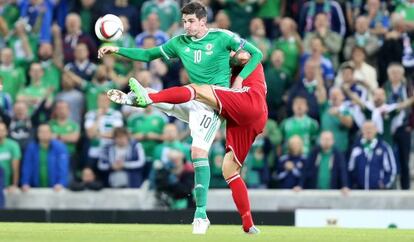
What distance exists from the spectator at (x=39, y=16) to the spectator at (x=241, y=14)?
355 cm

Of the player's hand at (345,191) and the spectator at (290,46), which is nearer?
the player's hand at (345,191)

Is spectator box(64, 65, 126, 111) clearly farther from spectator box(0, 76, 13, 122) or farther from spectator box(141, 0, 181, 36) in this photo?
spectator box(141, 0, 181, 36)

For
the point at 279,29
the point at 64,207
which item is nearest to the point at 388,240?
the point at 64,207

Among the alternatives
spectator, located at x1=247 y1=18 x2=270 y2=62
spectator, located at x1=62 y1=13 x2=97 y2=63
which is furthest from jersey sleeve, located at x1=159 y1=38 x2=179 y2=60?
spectator, located at x1=62 y1=13 x2=97 y2=63

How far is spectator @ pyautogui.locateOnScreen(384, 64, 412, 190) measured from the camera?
22.6 meters

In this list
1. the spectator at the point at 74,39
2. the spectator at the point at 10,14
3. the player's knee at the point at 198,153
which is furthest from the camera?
the spectator at the point at 10,14

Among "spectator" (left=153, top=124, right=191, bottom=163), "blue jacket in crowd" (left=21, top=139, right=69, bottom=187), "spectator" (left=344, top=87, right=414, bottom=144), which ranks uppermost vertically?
"spectator" (left=344, top=87, right=414, bottom=144)

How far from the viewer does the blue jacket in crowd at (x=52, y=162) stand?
23.0 metres

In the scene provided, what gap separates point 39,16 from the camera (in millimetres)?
25938

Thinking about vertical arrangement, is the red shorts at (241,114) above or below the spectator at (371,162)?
above

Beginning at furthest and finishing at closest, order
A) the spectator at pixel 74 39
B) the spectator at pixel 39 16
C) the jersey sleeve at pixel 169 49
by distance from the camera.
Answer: the spectator at pixel 39 16 → the spectator at pixel 74 39 → the jersey sleeve at pixel 169 49

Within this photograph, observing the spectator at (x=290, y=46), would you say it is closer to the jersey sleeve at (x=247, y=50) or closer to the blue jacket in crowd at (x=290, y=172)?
the blue jacket in crowd at (x=290, y=172)

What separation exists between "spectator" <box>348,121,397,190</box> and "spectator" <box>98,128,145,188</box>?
365cm

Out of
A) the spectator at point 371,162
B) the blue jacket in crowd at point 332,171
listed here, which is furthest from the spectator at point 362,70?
the blue jacket in crowd at point 332,171
